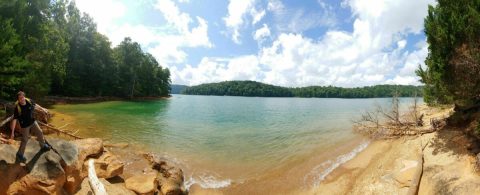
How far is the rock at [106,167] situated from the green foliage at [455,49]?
50.8ft

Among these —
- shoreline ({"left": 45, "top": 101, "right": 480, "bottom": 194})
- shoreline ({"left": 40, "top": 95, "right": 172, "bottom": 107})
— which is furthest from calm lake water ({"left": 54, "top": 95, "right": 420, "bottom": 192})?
shoreline ({"left": 40, "top": 95, "right": 172, "bottom": 107})

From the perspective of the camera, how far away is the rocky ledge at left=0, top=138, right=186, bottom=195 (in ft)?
26.3

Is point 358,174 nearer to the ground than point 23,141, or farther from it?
nearer to the ground

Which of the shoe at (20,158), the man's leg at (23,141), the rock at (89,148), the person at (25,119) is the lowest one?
the rock at (89,148)

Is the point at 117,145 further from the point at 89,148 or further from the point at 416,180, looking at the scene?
the point at 416,180

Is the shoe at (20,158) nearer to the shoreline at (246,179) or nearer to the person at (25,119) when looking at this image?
the person at (25,119)

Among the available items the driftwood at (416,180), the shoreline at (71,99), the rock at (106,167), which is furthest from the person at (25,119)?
the shoreline at (71,99)

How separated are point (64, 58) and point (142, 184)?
4405 centimetres

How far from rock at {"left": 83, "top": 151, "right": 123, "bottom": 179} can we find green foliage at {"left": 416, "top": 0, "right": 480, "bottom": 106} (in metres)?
15.5

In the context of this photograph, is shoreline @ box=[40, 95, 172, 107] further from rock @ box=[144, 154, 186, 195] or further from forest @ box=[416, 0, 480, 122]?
forest @ box=[416, 0, 480, 122]

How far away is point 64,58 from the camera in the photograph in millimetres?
45406

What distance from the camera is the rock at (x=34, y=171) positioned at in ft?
25.9

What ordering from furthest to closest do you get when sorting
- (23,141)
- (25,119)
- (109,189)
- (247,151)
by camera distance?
(247,151) < (109,189) < (25,119) < (23,141)

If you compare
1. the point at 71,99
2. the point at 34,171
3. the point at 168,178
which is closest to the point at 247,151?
the point at 168,178
